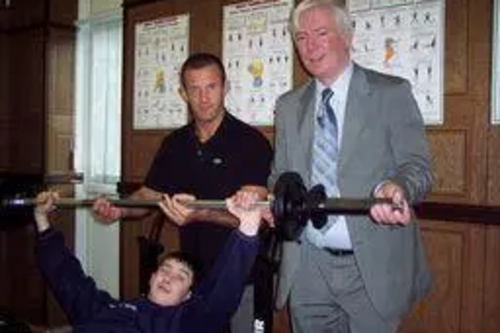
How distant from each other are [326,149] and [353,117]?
0.14 metres

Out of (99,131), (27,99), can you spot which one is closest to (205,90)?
(99,131)

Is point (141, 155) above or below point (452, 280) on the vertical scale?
above

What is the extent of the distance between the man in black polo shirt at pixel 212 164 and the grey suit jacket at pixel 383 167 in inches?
24.0

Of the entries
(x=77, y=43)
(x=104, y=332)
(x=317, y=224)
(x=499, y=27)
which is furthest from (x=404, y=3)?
(x=77, y=43)

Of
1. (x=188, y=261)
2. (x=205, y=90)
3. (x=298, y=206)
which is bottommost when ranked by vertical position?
(x=188, y=261)

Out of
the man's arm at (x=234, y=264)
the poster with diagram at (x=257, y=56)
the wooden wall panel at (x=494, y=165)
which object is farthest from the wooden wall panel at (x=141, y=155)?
the wooden wall panel at (x=494, y=165)

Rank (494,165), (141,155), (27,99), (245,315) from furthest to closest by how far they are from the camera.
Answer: (27,99) → (141,155) → (245,315) → (494,165)

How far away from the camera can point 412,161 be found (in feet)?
5.79

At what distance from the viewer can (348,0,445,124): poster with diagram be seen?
8.25ft

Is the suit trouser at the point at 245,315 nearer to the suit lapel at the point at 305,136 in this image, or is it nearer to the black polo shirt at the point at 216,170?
the black polo shirt at the point at 216,170

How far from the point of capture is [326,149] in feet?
6.28

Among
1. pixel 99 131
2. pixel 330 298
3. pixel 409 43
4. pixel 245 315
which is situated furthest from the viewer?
pixel 99 131

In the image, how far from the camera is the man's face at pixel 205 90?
239 cm

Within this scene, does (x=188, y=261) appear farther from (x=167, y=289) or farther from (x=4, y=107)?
(x=4, y=107)
